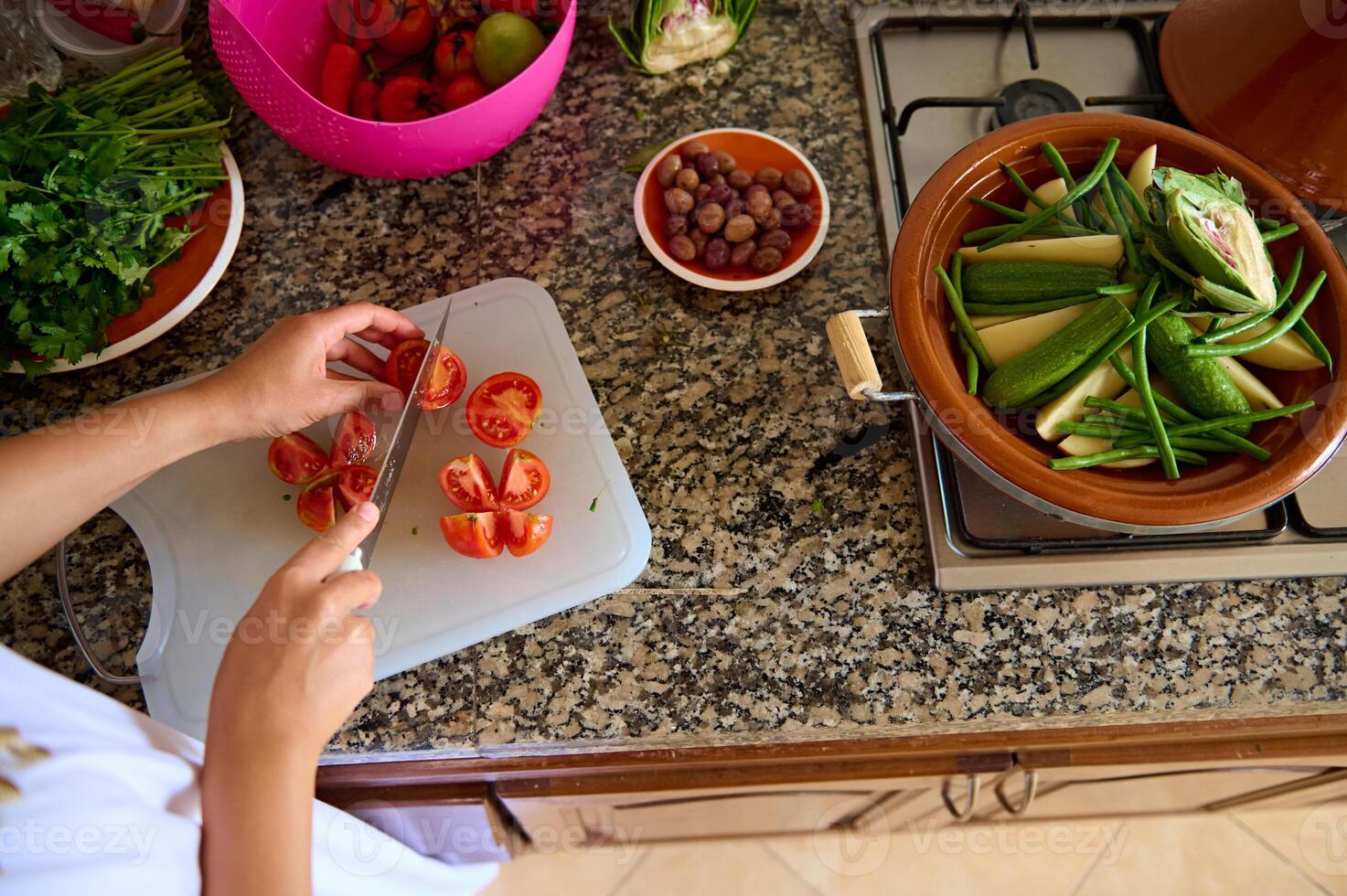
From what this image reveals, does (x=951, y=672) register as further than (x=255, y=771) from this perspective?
Yes

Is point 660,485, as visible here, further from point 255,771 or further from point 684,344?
point 255,771

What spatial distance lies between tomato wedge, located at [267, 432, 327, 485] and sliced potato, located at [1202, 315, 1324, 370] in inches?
40.0

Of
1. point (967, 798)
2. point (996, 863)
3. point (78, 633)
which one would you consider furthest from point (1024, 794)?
point (78, 633)

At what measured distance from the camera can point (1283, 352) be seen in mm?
879

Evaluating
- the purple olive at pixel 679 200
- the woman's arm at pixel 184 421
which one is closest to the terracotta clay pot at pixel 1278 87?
the purple olive at pixel 679 200

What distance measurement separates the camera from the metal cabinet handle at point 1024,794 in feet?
3.80

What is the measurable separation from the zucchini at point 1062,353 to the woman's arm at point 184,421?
0.69 metres

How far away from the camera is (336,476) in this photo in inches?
39.8

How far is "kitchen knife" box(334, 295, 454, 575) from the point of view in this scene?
0.97m

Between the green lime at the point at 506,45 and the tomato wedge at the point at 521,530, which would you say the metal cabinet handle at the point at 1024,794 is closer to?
the tomato wedge at the point at 521,530

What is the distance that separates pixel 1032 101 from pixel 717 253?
1.73ft

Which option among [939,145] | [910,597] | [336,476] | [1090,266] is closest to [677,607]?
[910,597]

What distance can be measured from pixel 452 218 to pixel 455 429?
33cm

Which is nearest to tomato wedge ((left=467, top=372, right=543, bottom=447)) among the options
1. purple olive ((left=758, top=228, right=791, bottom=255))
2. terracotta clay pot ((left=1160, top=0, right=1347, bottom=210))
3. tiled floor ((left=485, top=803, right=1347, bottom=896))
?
purple olive ((left=758, top=228, right=791, bottom=255))
